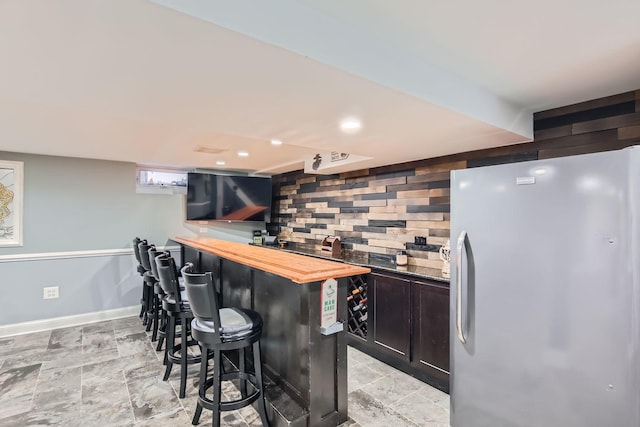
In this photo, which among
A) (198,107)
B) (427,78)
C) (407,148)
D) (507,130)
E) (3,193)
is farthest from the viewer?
(3,193)

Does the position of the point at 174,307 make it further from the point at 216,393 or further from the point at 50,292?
the point at 50,292

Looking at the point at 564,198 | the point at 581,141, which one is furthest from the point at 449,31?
the point at 581,141

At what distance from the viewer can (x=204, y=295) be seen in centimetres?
184

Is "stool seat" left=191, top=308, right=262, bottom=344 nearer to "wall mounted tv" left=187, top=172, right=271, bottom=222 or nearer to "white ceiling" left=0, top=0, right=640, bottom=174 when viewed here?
"white ceiling" left=0, top=0, right=640, bottom=174

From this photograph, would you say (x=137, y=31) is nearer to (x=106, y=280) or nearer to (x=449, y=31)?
(x=449, y=31)

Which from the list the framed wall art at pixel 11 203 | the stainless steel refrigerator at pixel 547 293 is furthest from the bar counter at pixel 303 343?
the framed wall art at pixel 11 203

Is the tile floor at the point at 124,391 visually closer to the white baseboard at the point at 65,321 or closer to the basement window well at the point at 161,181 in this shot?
the white baseboard at the point at 65,321

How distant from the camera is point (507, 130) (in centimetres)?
217

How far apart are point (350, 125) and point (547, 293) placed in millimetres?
1455

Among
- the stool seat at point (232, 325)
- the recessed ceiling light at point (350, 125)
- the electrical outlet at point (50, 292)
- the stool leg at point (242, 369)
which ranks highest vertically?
the recessed ceiling light at point (350, 125)

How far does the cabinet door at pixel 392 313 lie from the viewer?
110 inches

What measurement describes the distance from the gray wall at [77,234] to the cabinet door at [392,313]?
3.42 metres

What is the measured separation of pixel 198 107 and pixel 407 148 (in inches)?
68.7

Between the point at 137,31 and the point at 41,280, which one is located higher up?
the point at 137,31
